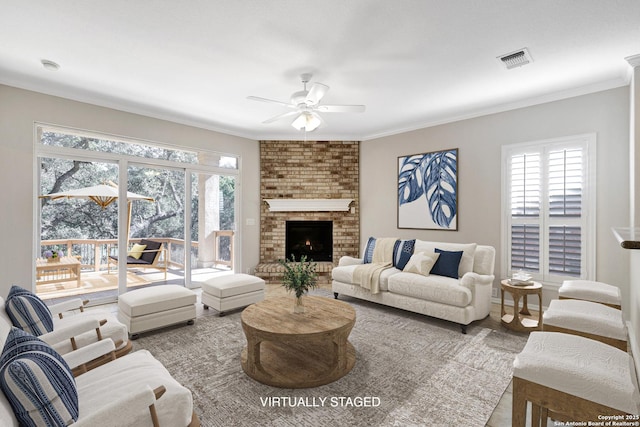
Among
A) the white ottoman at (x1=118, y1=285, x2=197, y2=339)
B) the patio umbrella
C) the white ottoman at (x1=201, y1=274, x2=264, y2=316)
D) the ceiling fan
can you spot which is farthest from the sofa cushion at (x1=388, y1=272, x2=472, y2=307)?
the patio umbrella

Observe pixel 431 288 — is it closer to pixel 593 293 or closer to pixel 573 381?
pixel 593 293

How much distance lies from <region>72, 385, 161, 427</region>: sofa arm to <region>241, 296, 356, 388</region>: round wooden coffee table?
112 cm

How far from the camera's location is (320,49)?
2848 millimetres

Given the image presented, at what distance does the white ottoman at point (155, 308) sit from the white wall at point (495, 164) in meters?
3.63

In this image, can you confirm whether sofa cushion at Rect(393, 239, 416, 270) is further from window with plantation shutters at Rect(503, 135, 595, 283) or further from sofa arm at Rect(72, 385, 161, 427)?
sofa arm at Rect(72, 385, 161, 427)

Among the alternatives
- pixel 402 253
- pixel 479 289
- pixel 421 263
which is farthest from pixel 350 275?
pixel 479 289

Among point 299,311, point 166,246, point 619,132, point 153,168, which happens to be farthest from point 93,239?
point 619,132

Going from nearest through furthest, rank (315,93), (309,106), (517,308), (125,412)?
(125,412), (315,93), (517,308), (309,106)

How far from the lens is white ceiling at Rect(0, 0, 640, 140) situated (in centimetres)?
229

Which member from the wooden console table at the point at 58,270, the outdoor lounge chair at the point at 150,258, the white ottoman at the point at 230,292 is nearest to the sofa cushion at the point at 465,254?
the white ottoman at the point at 230,292

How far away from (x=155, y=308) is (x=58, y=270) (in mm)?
1850

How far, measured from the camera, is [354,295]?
4367 mm

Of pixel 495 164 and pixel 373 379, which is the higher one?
pixel 495 164

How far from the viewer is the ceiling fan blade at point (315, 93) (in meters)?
3.09
